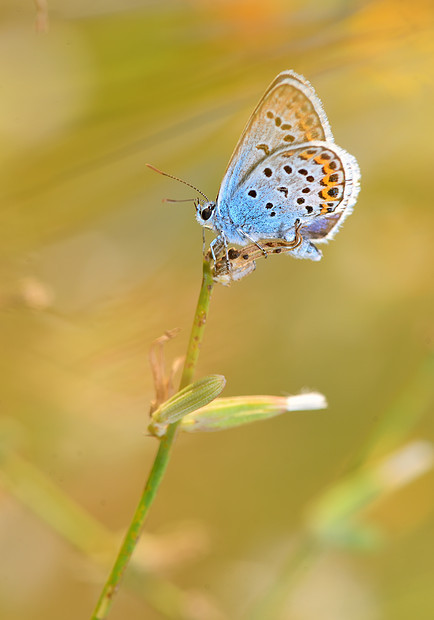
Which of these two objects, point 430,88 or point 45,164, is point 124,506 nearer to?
point 45,164

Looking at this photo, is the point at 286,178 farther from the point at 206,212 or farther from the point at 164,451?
the point at 164,451

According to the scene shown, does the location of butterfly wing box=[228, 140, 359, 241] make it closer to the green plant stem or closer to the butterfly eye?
the butterfly eye

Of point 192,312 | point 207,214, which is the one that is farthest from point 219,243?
point 192,312

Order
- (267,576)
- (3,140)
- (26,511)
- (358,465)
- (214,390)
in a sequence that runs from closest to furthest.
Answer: (214,390) < (3,140) < (358,465) < (26,511) < (267,576)

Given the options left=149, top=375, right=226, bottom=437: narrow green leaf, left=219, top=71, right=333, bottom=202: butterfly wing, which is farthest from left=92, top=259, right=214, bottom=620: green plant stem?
left=219, top=71, right=333, bottom=202: butterfly wing

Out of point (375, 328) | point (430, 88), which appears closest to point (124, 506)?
point (375, 328)

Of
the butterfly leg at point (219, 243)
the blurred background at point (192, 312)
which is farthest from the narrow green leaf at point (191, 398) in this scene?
the blurred background at point (192, 312)
